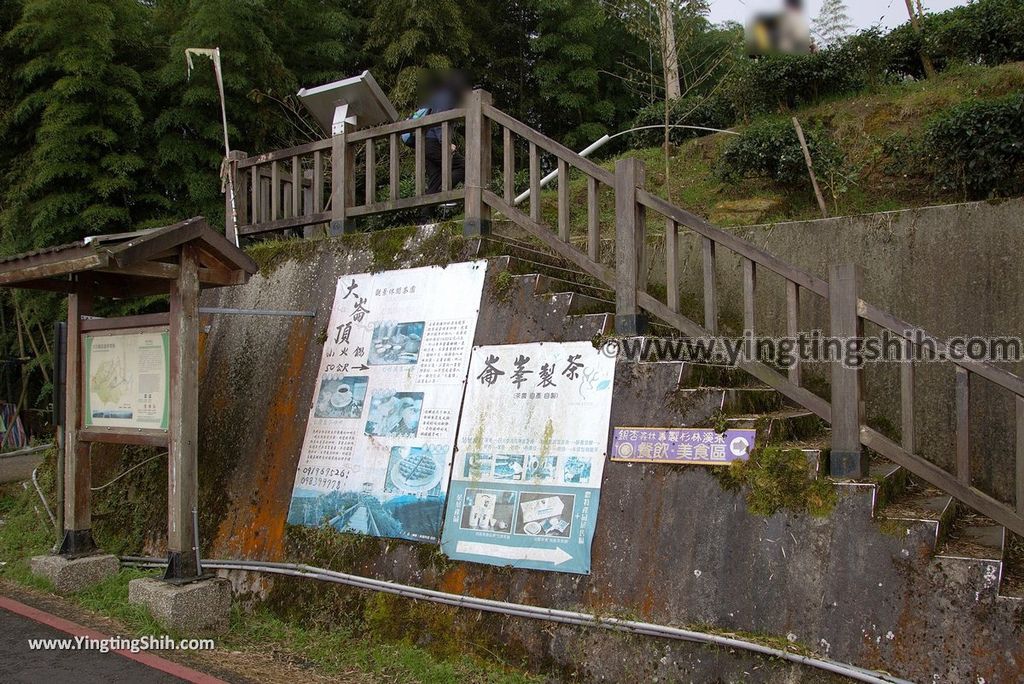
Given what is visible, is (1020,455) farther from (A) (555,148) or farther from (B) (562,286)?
(A) (555,148)

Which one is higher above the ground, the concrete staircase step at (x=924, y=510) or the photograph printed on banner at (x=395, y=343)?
the photograph printed on banner at (x=395, y=343)

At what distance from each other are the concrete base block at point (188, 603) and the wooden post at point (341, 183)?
3594 mm

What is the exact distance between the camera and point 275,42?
553 inches

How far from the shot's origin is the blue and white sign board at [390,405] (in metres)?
6.23

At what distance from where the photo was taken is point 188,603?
6.08 m

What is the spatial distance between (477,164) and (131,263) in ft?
9.80

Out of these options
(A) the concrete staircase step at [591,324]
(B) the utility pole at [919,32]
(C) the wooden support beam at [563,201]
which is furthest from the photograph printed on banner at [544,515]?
(B) the utility pole at [919,32]

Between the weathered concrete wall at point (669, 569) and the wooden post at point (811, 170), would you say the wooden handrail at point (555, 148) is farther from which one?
the wooden post at point (811, 170)

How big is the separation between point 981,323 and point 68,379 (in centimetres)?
780

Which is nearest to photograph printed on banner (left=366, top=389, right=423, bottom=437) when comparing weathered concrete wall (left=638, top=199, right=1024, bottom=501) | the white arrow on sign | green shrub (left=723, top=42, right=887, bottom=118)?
the white arrow on sign

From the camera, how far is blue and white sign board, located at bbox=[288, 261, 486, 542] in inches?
245

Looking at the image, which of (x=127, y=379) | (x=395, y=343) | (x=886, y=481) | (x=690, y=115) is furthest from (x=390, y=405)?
(x=690, y=115)

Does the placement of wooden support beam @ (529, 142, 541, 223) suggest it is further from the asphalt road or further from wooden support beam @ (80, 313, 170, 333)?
the asphalt road

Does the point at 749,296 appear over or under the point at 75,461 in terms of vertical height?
over
